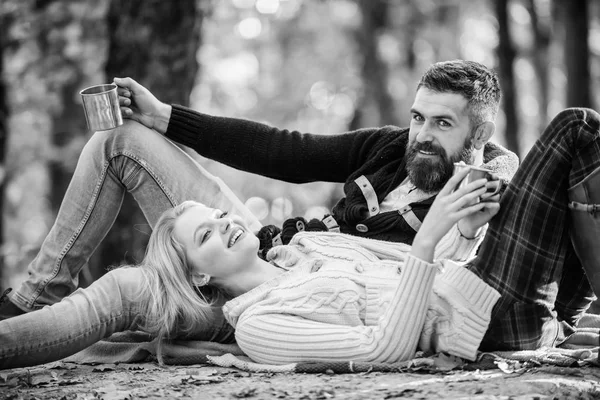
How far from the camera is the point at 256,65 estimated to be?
20.4 meters

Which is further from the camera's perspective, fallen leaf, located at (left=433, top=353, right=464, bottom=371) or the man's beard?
the man's beard

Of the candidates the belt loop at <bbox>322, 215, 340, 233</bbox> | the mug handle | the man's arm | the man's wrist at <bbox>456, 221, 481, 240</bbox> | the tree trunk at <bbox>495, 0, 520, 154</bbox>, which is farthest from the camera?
the tree trunk at <bbox>495, 0, 520, 154</bbox>

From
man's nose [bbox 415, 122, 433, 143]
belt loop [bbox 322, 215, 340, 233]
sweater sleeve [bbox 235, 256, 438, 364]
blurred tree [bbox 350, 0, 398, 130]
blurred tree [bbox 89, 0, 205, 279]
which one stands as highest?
blurred tree [bbox 350, 0, 398, 130]

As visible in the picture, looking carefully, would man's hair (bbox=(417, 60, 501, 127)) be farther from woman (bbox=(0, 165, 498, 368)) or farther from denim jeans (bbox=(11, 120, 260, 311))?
denim jeans (bbox=(11, 120, 260, 311))

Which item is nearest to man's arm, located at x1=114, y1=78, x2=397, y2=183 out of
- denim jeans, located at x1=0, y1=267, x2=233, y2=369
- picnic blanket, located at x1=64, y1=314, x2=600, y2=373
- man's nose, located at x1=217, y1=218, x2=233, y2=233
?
man's nose, located at x1=217, y1=218, x2=233, y2=233

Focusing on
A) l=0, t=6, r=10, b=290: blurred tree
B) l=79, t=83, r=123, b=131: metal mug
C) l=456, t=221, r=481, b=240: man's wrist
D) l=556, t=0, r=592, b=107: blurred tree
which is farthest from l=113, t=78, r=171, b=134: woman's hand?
l=556, t=0, r=592, b=107: blurred tree

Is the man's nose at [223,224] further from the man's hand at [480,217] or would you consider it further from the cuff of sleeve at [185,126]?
the man's hand at [480,217]

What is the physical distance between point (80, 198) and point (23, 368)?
1.09m

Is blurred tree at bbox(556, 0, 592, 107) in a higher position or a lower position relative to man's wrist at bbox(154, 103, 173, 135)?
higher

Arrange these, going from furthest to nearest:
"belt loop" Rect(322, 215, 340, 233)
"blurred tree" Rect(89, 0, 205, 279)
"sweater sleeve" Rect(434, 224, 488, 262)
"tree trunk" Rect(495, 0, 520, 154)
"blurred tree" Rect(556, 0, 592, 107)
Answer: "tree trunk" Rect(495, 0, 520, 154)
"blurred tree" Rect(556, 0, 592, 107)
"blurred tree" Rect(89, 0, 205, 279)
"belt loop" Rect(322, 215, 340, 233)
"sweater sleeve" Rect(434, 224, 488, 262)

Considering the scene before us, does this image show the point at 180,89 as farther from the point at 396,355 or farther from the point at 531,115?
the point at 531,115

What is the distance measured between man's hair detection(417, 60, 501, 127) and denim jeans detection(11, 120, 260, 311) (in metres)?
1.58

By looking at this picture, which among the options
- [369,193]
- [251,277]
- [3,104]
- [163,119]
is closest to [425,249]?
[251,277]

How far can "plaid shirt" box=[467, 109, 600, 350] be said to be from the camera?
3666mm
